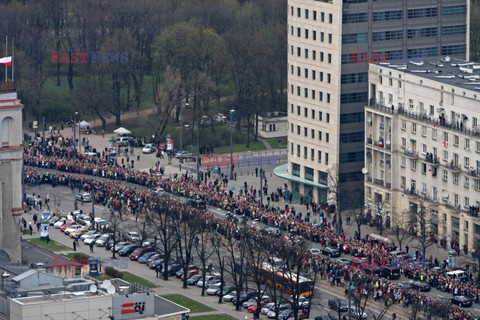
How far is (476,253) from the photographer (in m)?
192

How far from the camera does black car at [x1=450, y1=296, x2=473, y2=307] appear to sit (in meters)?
182

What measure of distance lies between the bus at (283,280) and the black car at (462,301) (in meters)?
12.6

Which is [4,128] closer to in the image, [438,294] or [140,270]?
[140,270]

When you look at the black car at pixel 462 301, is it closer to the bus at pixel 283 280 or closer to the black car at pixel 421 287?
the black car at pixel 421 287

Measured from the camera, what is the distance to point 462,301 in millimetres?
181500

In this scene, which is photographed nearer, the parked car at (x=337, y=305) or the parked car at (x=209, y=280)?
the parked car at (x=337, y=305)

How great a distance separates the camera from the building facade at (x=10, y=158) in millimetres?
181125

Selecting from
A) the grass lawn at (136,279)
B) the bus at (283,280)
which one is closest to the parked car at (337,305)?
the bus at (283,280)

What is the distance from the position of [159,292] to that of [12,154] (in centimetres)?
1866

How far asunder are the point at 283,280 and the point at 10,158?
26.0 metres

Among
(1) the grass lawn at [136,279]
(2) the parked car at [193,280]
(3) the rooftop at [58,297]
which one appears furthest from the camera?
(2) the parked car at [193,280]

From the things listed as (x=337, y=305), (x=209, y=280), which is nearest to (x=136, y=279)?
(x=209, y=280)

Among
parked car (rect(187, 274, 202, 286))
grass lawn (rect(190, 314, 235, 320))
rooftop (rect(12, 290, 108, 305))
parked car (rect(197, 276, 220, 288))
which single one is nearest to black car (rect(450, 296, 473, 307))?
grass lawn (rect(190, 314, 235, 320))

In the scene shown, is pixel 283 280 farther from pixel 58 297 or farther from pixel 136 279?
pixel 58 297
